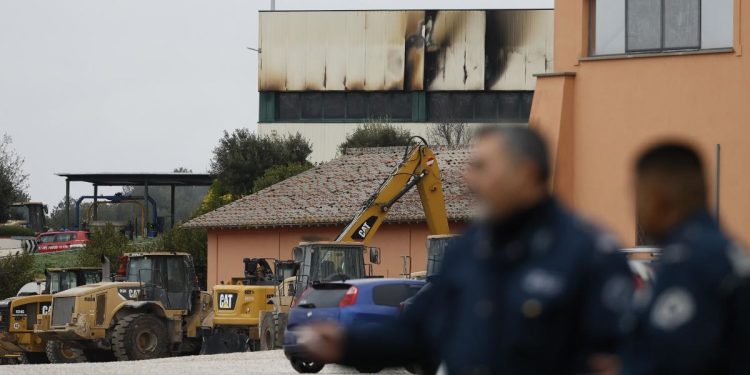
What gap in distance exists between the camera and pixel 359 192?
2418 inches

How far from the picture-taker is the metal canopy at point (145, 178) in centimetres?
8700

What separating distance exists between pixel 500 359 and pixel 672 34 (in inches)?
1039

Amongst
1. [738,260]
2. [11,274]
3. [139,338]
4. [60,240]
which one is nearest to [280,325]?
[139,338]

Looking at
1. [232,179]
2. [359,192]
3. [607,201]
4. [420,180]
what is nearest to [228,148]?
[232,179]

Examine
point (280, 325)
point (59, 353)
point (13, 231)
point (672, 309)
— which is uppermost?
point (672, 309)

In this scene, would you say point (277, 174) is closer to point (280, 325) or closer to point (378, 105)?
point (378, 105)

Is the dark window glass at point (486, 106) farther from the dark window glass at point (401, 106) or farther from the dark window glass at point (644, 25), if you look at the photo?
the dark window glass at point (644, 25)

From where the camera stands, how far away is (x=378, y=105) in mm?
90688

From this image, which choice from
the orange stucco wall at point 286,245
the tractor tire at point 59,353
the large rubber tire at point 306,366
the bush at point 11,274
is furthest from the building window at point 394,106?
the large rubber tire at point 306,366

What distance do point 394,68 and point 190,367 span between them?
61531 mm

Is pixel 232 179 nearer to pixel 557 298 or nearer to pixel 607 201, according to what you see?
pixel 607 201

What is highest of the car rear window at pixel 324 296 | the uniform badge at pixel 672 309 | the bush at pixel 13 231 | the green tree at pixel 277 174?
the green tree at pixel 277 174

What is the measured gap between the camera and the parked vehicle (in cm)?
8331

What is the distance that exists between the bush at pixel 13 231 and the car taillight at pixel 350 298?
59.2 metres
